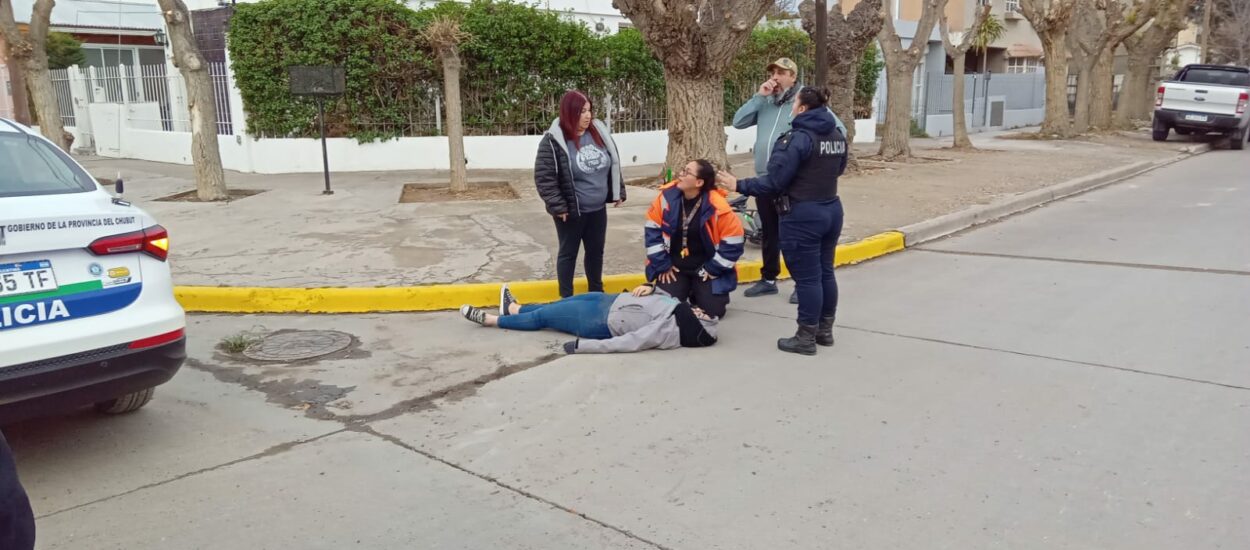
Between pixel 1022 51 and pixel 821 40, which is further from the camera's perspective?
pixel 1022 51

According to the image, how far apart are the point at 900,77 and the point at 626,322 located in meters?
13.1

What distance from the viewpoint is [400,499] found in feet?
12.3

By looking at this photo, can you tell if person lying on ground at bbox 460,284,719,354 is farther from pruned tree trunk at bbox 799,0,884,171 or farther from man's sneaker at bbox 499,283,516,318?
pruned tree trunk at bbox 799,0,884,171

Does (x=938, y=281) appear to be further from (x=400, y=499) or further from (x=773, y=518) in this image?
(x=400, y=499)

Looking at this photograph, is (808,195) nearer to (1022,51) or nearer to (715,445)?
(715,445)

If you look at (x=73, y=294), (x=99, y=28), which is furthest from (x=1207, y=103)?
(x=99, y=28)

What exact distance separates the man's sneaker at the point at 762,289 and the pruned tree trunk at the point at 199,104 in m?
7.80

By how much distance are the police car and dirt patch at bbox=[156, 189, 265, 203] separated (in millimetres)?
8288

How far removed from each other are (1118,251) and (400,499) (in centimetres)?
796

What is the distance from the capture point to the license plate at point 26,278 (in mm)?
3627

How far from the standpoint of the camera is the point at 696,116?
12305 mm

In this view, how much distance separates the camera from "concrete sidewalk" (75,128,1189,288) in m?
7.86

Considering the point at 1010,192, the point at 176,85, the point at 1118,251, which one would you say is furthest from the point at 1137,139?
the point at 176,85

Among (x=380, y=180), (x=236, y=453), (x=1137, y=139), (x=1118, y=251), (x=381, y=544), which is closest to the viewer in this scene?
(x=381, y=544)
